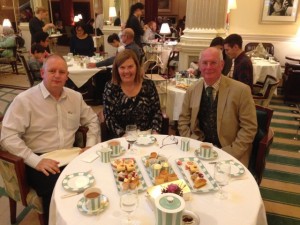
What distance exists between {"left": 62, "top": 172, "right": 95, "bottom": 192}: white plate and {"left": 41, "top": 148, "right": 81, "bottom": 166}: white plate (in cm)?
40

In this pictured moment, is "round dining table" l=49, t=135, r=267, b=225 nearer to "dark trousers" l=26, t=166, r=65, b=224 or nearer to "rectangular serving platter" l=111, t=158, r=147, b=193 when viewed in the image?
"rectangular serving platter" l=111, t=158, r=147, b=193

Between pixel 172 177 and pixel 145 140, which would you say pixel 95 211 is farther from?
pixel 145 140

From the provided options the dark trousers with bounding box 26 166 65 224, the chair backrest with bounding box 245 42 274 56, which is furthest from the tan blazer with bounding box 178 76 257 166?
the chair backrest with bounding box 245 42 274 56

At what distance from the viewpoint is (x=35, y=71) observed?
13.6ft

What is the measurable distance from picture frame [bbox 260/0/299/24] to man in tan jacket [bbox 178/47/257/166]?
5060mm

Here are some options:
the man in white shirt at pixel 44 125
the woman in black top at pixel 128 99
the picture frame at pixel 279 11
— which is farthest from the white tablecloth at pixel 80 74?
the picture frame at pixel 279 11

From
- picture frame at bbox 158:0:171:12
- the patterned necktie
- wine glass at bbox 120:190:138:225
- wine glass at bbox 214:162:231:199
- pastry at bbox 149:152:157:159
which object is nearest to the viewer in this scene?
wine glass at bbox 120:190:138:225

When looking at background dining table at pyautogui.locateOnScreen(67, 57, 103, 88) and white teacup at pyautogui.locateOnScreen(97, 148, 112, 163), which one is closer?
white teacup at pyautogui.locateOnScreen(97, 148, 112, 163)

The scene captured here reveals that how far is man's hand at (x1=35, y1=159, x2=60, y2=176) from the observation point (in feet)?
5.76

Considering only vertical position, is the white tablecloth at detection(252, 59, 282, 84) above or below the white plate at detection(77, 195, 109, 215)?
above

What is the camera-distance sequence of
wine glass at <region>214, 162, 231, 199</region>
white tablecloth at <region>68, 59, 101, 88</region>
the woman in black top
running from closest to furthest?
1. wine glass at <region>214, 162, 231, 199</region>
2. the woman in black top
3. white tablecloth at <region>68, 59, 101, 88</region>

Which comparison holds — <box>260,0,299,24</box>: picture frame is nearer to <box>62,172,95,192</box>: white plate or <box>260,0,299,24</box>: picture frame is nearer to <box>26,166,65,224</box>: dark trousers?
<box>26,166,65,224</box>: dark trousers

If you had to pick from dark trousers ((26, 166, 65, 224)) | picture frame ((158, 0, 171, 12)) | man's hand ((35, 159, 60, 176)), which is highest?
picture frame ((158, 0, 171, 12))

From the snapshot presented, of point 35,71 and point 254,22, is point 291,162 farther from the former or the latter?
point 254,22
